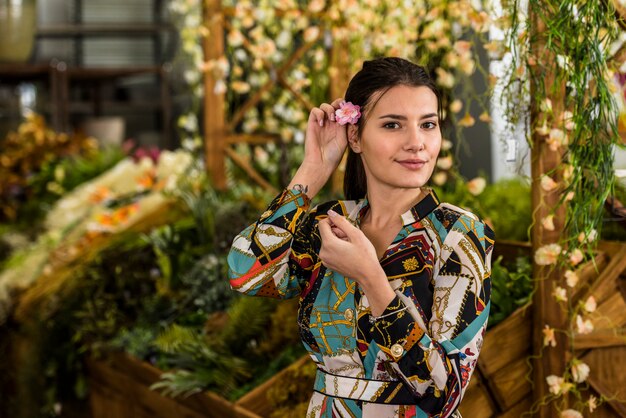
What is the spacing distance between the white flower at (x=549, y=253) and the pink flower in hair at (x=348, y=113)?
79 cm

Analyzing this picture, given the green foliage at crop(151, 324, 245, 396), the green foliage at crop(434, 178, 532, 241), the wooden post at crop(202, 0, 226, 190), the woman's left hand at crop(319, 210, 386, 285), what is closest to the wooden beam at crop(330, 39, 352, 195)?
the wooden post at crop(202, 0, 226, 190)

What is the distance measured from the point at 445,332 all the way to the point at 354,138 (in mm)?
453

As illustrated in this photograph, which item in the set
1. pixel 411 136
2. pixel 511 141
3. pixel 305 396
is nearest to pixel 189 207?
pixel 305 396

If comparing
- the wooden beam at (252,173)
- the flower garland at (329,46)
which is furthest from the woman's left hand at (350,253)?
the wooden beam at (252,173)

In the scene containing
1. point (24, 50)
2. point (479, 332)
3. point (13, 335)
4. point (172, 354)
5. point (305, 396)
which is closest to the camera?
point (479, 332)

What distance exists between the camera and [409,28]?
138 inches

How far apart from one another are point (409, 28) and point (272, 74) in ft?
3.19

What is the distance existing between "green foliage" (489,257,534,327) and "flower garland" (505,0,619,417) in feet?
0.62

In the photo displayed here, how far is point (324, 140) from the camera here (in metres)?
1.79

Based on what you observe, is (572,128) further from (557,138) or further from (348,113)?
(348,113)

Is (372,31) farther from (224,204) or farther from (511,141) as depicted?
(511,141)

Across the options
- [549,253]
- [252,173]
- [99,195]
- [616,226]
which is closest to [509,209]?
[616,226]

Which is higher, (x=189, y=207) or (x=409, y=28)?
(x=409, y=28)

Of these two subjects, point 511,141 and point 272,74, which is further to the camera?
point 272,74
